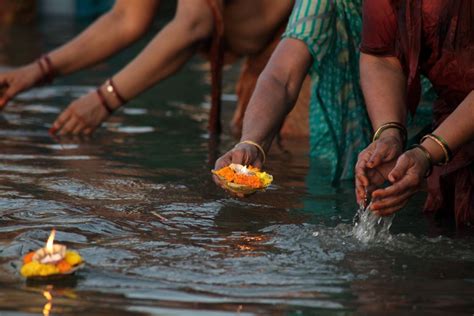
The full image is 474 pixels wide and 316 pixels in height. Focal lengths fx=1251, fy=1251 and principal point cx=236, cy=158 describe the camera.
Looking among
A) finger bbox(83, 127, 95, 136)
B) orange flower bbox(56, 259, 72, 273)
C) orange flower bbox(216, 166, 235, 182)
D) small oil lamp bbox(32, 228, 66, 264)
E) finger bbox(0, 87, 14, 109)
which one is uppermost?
small oil lamp bbox(32, 228, 66, 264)

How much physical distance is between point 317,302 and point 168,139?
273cm

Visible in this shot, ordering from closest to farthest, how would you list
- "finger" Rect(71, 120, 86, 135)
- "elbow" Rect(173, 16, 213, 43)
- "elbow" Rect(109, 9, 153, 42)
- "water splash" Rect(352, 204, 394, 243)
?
"water splash" Rect(352, 204, 394, 243)
"elbow" Rect(173, 16, 213, 43)
"finger" Rect(71, 120, 86, 135)
"elbow" Rect(109, 9, 153, 42)

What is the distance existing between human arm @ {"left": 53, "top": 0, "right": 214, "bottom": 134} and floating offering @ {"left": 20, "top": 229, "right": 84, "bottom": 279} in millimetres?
2322

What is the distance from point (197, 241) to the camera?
11.5 feet

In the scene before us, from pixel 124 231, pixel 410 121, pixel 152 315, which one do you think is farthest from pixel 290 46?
pixel 152 315

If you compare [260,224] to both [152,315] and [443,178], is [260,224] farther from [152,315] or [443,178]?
[152,315]

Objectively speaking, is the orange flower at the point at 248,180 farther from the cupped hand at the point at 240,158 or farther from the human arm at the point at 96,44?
the human arm at the point at 96,44

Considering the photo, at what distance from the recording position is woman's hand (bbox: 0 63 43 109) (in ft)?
17.9

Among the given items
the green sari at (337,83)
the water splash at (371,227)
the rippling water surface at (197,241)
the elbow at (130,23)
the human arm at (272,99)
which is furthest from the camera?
the elbow at (130,23)

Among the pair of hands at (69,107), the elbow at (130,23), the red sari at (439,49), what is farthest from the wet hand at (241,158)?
the elbow at (130,23)

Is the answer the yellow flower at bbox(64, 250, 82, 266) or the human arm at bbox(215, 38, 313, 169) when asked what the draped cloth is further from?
the yellow flower at bbox(64, 250, 82, 266)

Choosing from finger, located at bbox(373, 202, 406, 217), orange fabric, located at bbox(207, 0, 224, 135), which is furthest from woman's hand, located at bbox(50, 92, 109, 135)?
finger, located at bbox(373, 202, 406, 217)

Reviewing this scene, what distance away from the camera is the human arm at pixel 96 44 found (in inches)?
215

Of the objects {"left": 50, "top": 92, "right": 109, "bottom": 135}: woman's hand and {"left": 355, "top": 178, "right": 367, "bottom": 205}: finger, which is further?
{"left": 50, "top": 92, "right": 109, "bottom": 135}: woman's hand
